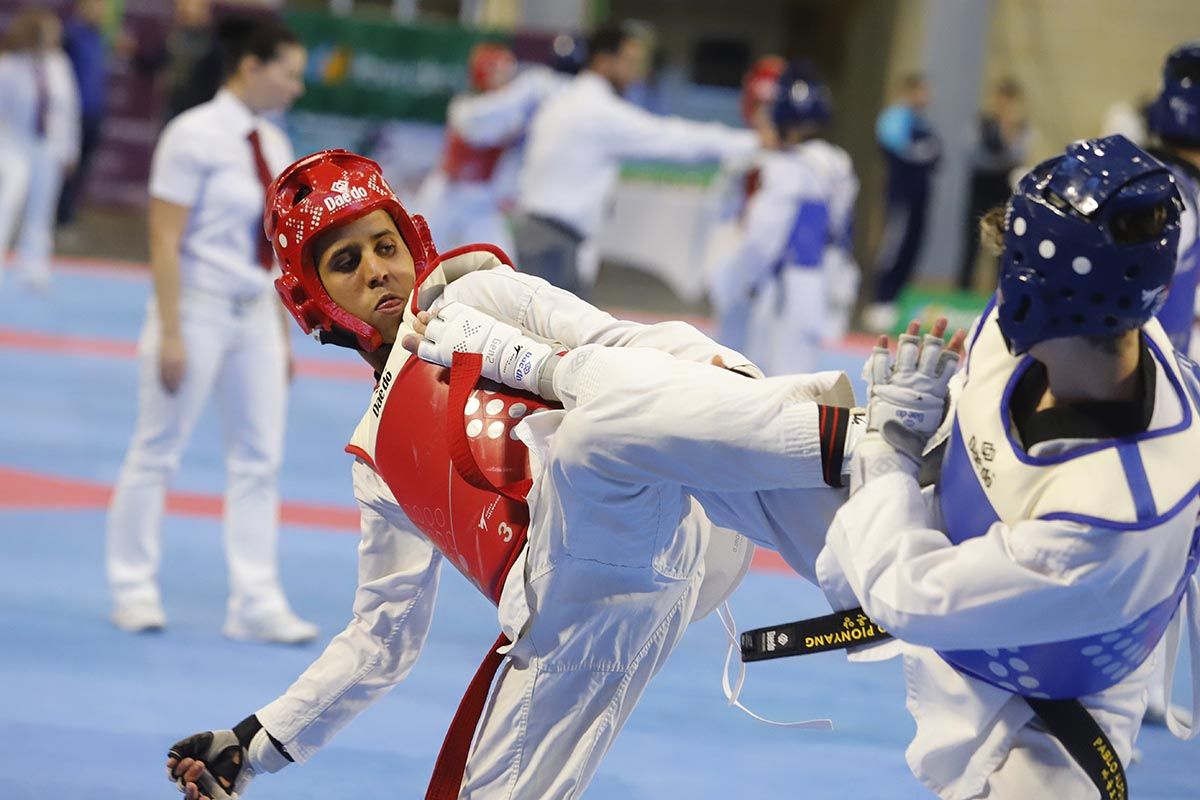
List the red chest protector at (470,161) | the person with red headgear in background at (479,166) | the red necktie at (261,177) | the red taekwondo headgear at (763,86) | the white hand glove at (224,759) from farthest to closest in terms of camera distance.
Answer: the red chest protector at (470,161) < the person with red headgear in background at (479,166) < the red taekwondo headgear at (763,86) < the red necktie at (261,177) < the white hand glove at (224,759)

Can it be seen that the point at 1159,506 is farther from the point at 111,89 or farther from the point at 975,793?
the point at 111,89

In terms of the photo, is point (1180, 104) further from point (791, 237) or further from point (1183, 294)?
point (791, 237)

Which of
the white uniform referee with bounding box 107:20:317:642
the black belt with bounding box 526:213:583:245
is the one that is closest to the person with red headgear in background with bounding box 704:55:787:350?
the black belt with bounding box 526:213:583:245

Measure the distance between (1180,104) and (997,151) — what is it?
11.8 m

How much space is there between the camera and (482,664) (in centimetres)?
287

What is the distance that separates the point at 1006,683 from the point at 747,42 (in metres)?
22.6

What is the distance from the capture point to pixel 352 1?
21.5m

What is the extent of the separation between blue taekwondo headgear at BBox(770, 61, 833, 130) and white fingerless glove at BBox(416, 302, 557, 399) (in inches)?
202

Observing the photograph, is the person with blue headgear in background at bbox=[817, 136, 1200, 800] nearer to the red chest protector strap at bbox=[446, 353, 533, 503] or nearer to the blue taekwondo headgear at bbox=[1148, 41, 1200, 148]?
the red chest protector strap at bbox=[446, 353, 533, 503]

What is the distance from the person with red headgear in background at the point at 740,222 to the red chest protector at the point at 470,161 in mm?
2951

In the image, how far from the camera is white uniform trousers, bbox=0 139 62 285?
12312 mm

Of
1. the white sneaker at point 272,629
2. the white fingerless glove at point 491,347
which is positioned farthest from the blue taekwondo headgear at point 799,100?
the white fingerless glove at point 491,347

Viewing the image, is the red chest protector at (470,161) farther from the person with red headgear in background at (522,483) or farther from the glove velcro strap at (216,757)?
the glove velcro strap at (216,757)

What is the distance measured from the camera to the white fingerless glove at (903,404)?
222cm
